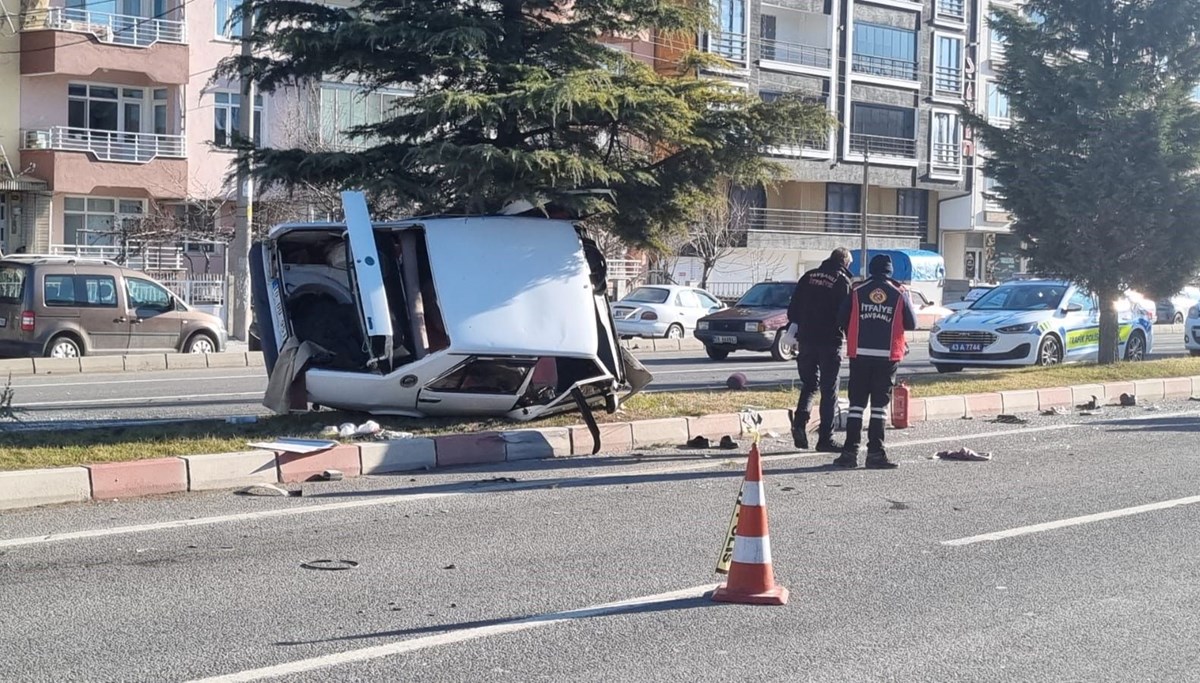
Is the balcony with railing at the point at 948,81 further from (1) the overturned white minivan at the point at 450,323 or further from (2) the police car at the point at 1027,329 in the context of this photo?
(1) the overturned white minivan at the point at 450,323

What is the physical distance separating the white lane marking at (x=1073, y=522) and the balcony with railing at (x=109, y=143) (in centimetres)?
3123

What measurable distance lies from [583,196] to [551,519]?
4.58 m

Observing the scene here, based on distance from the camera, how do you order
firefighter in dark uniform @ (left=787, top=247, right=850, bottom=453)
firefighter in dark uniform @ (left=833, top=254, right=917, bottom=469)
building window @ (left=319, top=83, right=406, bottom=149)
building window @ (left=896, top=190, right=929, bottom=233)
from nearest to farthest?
firefighter in dark uniform @ (left=833, top=254, right=917, bottom=469) → firefighter in dark uniform @ (left=787, top=247, right=850, bottom=453) → building window @ (left=319, top=83, right=406, bottom=149) → building window @ (left=896, top=190, right=929, bottom=233)

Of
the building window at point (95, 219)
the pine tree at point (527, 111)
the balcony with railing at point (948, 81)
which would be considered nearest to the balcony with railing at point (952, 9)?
the balcony with railing at point (948, 81)

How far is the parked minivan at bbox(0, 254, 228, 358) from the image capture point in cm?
2061

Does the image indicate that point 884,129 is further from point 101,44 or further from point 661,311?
point 101,44

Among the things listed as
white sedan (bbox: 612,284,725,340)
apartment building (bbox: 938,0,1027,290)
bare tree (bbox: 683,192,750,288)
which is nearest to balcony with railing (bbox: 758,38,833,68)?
bare tree (bbox: 683,192,750,288)

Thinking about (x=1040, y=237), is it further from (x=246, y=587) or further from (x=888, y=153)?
(x=888, y=153)

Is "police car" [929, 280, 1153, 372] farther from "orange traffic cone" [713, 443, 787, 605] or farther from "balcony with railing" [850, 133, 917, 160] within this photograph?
"balcony with railing" [850, 133, 917, 160]

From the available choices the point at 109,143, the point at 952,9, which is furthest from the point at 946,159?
the point at 109,143

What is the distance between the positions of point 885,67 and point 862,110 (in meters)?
2.11

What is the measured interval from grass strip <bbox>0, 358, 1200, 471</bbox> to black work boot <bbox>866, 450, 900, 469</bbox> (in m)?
2.48

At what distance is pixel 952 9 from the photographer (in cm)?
5697

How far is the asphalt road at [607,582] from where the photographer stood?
5594 millimetres
